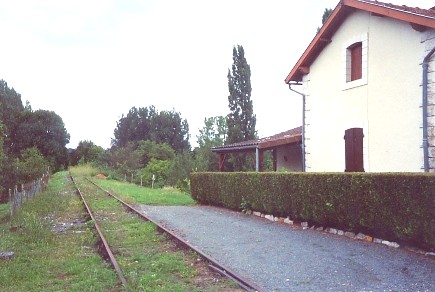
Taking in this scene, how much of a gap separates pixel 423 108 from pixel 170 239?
21.5 ft

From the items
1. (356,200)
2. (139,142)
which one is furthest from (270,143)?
(139,142)

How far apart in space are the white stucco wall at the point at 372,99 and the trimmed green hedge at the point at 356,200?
215 cm

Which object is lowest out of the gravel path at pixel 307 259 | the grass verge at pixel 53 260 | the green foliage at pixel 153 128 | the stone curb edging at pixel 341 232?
the grass verge at pixel 53 260

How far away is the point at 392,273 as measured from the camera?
6.42 meters

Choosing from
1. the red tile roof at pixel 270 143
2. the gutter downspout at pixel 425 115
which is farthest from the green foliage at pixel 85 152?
the gutter downspout at pixel 425 115

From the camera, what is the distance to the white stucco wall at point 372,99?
34.8 ft

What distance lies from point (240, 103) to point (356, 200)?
2900 centimetres

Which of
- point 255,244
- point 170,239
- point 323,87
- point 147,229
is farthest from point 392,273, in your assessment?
point 323,87

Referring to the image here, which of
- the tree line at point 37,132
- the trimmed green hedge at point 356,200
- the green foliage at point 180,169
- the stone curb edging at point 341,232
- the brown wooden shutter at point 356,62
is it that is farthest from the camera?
the tree line at point 37,132

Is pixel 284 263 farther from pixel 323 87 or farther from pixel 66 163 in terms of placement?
pixel 66 163

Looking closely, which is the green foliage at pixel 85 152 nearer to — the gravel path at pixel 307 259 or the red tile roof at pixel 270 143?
the red tile roof at pixel 270 143

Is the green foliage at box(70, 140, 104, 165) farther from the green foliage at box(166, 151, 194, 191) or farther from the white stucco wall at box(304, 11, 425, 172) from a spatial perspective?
the white stucco wall at box(304, 11, 425, 172)

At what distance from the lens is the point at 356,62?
1274 centimetres

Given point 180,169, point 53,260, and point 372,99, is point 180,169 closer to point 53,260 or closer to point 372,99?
point 372,99
